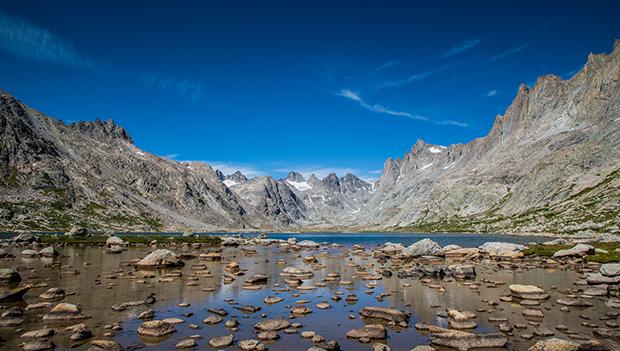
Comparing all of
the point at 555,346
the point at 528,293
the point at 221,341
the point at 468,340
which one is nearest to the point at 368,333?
the point at 468,340

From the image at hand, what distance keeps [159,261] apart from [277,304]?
29.6 metres

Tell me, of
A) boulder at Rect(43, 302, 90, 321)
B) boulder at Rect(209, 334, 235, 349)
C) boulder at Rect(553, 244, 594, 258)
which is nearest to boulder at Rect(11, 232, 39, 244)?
boulder at Rect(43, 302, 90, 321)

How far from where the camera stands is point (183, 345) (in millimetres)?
20234

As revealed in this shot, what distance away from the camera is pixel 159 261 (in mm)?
54938

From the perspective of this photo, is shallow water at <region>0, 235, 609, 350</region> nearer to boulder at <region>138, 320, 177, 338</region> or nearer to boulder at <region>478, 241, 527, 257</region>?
boulder at <region>138, 320, 177, 338</region>

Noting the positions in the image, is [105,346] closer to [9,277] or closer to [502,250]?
[9,277]

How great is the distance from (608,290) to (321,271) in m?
32.6

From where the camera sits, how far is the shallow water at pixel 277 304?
22.2 metres

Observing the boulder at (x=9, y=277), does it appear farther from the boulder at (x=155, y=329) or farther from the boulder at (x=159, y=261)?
the boulder at (x=155, y=329)

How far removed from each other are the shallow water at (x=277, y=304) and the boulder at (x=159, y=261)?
285 centimetres

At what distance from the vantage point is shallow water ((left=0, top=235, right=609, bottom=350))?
72.8 feet

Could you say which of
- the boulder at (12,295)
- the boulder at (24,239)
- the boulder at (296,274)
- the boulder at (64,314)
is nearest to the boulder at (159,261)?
the boulder at (296,274)

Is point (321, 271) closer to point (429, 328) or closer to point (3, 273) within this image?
point (429, 328)


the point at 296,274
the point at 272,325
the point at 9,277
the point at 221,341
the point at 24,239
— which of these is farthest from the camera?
the point at 24,239
